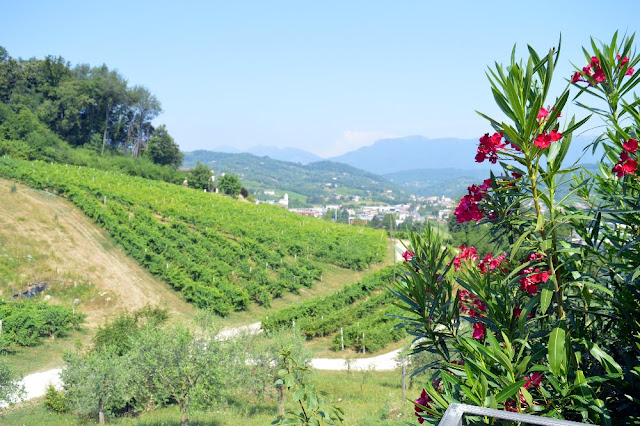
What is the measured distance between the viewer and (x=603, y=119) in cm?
308

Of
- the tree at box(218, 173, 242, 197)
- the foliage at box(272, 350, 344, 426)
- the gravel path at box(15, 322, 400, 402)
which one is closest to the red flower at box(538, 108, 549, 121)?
the foliage at box(272, 350, 344, 426)

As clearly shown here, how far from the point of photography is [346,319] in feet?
84.1

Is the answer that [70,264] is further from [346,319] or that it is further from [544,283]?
[544,283]

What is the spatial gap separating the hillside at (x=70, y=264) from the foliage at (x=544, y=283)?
73.6 ft

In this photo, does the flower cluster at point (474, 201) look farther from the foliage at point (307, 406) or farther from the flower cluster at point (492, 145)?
the foliage at point (307, 406)

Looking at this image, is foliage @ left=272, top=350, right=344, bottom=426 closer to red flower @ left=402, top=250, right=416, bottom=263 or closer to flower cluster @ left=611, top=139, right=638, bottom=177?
red flower @ left=402, top=250, right=416, bottom=263

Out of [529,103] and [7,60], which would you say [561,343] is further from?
[7,60]

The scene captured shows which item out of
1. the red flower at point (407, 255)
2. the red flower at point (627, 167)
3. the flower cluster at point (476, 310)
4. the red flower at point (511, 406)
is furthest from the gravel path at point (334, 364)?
the red flower at point (627, 167)

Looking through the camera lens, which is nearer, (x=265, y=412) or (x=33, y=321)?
(x=265, y=412)

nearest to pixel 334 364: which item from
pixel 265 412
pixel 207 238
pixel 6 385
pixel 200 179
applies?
pixel 265 412

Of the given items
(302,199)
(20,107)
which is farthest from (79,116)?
(302,199)

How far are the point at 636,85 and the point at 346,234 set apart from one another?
128 ft

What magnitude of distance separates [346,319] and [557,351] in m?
23.7

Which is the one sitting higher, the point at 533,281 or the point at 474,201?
the point at 474,201
